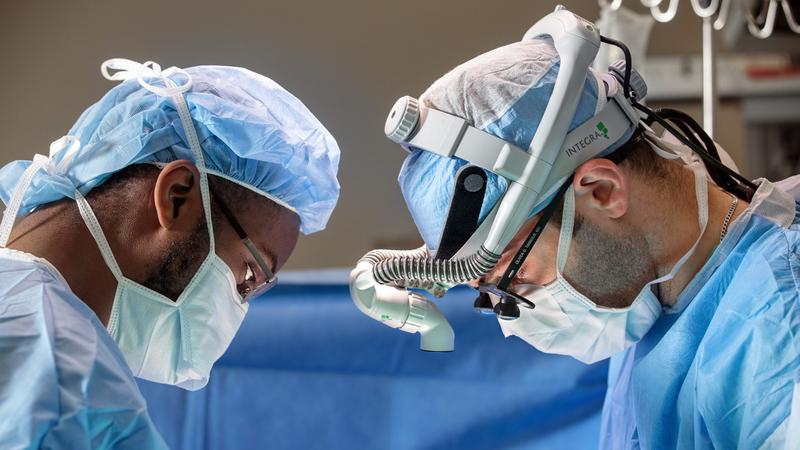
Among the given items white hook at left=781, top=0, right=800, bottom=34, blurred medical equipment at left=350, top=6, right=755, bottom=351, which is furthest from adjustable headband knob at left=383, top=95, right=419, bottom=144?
white hook at left=781, top=0, right=800, bottom=34

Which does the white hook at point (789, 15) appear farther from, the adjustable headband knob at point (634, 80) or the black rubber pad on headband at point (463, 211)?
the black rubber pad on headband at point (463, 211)

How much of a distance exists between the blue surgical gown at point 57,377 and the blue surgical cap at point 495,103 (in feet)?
1.82

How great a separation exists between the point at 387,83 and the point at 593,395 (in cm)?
206

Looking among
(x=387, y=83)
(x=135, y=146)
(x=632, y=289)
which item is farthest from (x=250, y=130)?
(x=387, y=83)

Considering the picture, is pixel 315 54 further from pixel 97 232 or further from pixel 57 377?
pixel 57 377

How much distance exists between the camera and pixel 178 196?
1.36 m

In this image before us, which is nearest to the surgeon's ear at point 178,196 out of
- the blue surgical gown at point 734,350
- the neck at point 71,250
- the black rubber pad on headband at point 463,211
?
the neck at point 71,250

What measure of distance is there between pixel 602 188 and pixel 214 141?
25.3 inches

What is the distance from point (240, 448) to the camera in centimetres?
192

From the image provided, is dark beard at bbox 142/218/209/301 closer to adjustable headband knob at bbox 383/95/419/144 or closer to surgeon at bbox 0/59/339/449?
surgeon at bbox 0/59/339/449

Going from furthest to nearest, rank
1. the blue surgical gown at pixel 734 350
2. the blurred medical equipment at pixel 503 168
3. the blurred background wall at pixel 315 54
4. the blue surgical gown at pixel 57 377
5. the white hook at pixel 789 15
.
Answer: the blurred background wall at pixel 315 54 → the white hook at pixel 789 15 → the blurred medical equipment at pixel 503 168 → the blue surgical gown at pixel 734 350 → the blue surgical gown at pixel 57 377

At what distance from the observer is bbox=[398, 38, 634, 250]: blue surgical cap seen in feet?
4.32

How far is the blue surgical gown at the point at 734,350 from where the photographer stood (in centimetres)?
114

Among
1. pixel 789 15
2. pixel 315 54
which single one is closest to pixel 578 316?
pixel 789 15
